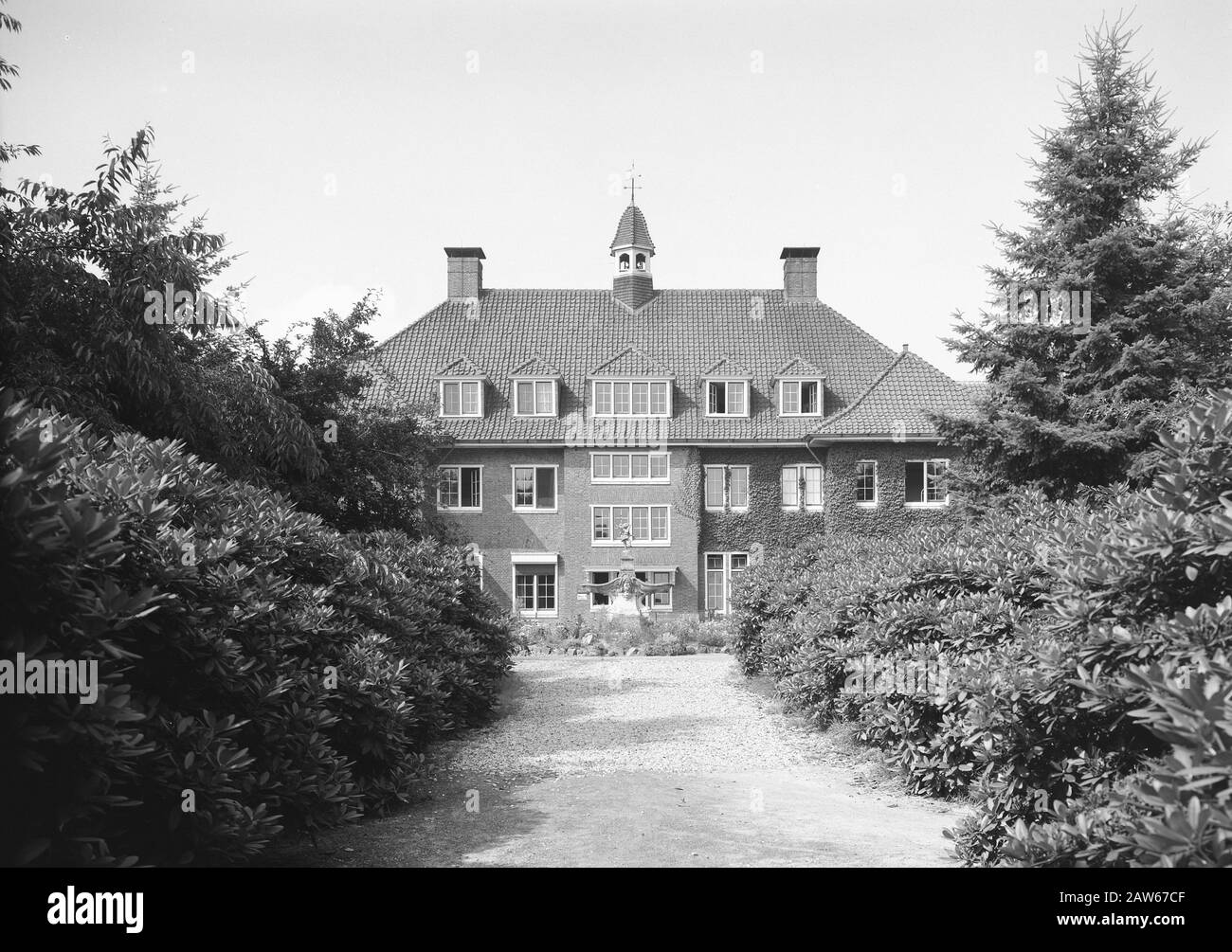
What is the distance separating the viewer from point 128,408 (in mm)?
10570

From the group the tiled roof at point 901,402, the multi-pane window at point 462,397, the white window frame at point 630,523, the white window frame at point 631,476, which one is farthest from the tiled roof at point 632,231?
the white window frame at point 630,523

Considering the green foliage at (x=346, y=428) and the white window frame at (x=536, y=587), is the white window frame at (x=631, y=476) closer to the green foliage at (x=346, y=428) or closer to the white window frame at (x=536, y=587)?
the white window frame at (x=536, y=587)

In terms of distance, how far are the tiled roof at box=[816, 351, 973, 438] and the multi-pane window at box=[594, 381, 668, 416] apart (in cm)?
597

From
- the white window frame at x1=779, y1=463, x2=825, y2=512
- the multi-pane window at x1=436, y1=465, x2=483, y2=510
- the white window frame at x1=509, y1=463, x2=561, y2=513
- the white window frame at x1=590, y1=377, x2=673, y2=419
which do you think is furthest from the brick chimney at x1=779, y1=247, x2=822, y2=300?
the multi-pane window at x1=436, y1=465, x2=483, y2=510

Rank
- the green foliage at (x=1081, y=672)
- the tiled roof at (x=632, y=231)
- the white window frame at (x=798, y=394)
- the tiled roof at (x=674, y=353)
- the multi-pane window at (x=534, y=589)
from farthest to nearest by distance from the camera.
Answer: the tiled roof at (x=632, y=231)
the white window frame at (x=798, y=394)
the tiled roof at (x=674, y=353)
the multi-pane window at (x=534, y=589)
the green foliage at (x=1081, y=672)

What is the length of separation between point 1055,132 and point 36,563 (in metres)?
18.3

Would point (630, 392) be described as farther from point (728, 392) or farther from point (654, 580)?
point (654, 580)

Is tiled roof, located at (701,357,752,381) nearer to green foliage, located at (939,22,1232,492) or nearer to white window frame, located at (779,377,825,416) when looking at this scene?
white window frame, located at (779,377,825,416)

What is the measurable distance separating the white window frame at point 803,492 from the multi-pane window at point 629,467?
4.34m

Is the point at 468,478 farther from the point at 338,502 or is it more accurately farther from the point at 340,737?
the point at 340,737

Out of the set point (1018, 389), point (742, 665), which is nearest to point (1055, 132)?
point (1018, 389)

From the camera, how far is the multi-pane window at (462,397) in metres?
34.0

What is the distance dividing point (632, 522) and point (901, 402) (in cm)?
1076

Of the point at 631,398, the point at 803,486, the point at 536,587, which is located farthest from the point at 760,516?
the point at 536,587
